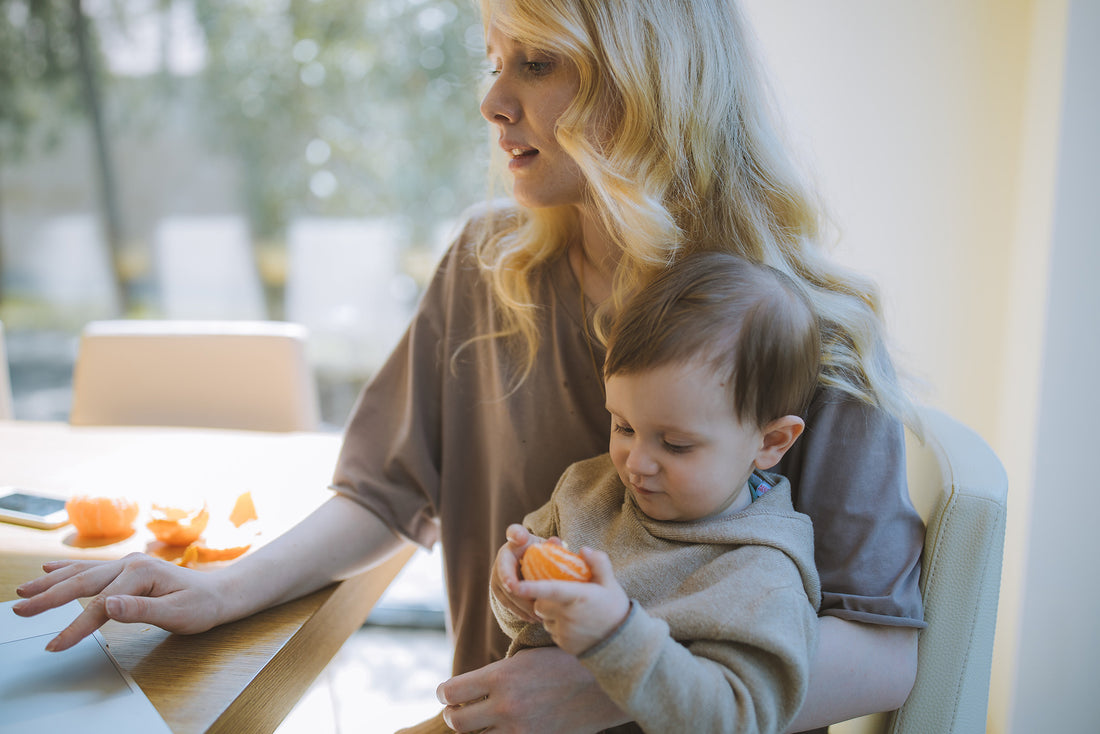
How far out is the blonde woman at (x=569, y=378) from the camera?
81cm

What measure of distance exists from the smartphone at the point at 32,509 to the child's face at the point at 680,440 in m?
0.89

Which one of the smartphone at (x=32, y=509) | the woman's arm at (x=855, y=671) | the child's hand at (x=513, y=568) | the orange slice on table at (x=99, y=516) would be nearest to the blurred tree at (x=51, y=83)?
the smartphone at (x=32, y=509)

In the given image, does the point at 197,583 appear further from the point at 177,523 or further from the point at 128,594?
the point at 177,523

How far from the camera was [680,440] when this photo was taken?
76 cm

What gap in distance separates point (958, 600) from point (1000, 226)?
3.47 ft

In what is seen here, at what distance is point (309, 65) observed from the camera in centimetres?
231

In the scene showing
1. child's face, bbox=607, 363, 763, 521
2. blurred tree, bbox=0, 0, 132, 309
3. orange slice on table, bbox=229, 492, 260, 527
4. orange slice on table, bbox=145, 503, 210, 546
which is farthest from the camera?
blurred tree, bbox=0, 0, 132, 309

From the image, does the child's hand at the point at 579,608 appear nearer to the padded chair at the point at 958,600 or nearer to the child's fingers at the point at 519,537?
the child's fingers at the point at 519,537

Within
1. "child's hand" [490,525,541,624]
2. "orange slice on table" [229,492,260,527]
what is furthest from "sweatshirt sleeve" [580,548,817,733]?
"orange slice on table" [229,492,260,527]

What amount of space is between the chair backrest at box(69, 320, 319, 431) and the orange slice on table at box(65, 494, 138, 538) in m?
0.66

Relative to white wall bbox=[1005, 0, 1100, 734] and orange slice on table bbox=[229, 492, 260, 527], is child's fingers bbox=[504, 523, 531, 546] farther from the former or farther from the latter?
white wall bbox=[1005, 0, 1100, 734]

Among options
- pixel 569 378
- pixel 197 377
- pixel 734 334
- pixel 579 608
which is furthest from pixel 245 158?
pixel 579 608

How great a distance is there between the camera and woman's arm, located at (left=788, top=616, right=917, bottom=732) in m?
0.78

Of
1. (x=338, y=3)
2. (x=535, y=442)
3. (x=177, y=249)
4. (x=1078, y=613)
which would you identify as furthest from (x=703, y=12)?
(x=177, y=249)
